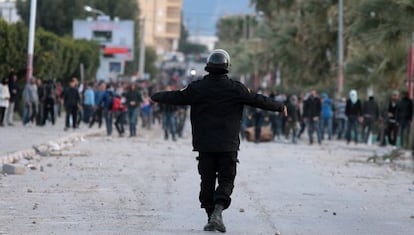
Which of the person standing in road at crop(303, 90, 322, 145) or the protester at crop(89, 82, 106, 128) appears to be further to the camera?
the person standing in road at crop(303, 90, 322, 145)

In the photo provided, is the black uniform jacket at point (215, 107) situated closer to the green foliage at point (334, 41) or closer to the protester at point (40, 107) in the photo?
the green foliage at point (334, 41)

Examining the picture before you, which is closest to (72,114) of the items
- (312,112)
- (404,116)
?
(312,112)

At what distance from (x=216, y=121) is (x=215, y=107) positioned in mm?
138

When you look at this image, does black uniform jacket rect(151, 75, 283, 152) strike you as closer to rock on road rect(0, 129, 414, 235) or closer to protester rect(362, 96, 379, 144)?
rock on road rect(0, 129, 414, 235)

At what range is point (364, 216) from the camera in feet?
43.9

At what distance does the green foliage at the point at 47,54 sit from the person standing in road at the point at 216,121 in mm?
30019

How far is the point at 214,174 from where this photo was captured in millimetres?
11383

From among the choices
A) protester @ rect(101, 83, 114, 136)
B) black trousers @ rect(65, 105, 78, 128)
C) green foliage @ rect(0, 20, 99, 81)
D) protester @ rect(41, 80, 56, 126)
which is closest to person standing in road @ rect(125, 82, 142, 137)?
protester @ rect(101, 83, 114, 136)

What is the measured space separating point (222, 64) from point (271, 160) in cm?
1381

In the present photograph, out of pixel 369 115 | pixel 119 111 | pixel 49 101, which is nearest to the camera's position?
pixel 119 111

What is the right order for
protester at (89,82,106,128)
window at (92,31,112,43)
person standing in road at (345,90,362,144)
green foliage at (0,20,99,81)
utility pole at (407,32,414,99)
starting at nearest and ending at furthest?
utility pole at (407,32,414,99), protester at (89,82,106,128), person standing in road at (345,90,362,144), green foliage at (0,20,99,81), window at (92,31,112,43)

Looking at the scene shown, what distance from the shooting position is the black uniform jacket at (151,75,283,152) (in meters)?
11.2

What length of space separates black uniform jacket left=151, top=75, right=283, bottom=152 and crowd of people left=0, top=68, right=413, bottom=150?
21.9 m

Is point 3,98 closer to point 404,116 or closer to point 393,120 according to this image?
point 393,120
